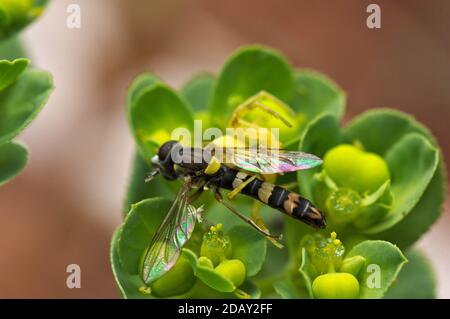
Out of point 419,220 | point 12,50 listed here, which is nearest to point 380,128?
point 419,220

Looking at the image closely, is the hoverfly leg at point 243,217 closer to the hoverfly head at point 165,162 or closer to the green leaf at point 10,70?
the hoverfly head at point 165,162

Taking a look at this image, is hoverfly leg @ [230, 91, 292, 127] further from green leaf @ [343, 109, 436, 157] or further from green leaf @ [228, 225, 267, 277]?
green leaf @ [228, 225, 267, 277]

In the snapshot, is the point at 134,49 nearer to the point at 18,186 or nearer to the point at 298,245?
the point at 18,186

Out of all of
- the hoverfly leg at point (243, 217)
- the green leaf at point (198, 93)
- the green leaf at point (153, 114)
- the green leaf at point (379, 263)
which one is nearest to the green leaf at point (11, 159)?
the green leaf at point (153, 114)

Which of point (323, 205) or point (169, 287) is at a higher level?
point (323, 205)

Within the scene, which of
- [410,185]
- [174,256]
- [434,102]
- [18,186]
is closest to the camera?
[174,256]


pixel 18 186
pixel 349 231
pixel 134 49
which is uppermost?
pixel 134 49

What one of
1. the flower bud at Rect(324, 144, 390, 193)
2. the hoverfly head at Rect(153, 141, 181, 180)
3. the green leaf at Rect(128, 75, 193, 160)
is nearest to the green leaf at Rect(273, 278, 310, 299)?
the flower bud at Rect(324, 144, 390, 193)
